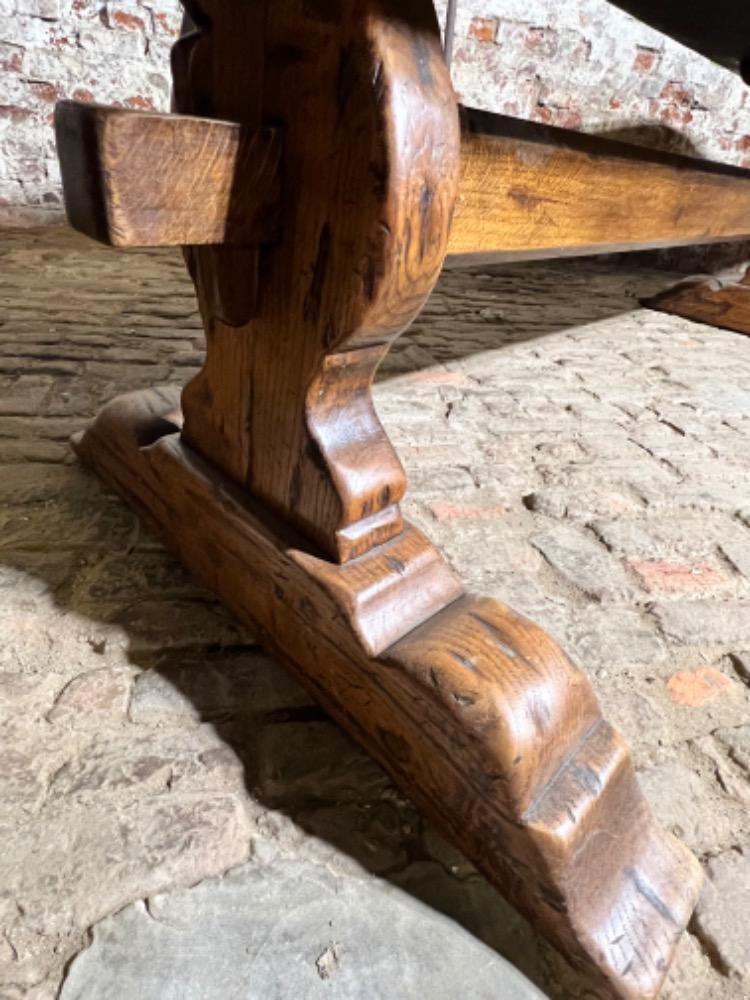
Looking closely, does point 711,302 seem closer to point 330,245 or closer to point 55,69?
point 330,245

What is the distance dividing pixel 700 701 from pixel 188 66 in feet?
2.94

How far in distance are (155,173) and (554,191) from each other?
0.50 metres

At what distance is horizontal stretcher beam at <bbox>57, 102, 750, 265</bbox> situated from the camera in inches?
18.9

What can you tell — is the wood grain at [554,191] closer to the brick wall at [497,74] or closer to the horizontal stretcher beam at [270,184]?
the horizontal stretcher beam at [270,184]

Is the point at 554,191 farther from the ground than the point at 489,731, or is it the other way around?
the point at 554,191

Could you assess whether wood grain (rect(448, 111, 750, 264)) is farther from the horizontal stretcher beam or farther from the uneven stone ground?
the uneven stone ground

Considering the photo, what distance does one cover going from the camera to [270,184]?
60 centimetres

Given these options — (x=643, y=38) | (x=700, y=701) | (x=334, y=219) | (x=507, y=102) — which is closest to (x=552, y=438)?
(x=700, y=701)

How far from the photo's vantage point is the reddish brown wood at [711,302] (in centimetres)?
255

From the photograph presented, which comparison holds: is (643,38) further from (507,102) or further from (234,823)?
(234,823)

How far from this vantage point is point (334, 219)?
0.58m

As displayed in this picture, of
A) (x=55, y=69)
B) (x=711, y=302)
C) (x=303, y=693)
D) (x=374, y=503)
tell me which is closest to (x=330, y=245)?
(x=374, y=503)

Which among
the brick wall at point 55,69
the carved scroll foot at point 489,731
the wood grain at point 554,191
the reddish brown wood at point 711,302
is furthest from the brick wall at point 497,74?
the carved scroll foot at point 489,731

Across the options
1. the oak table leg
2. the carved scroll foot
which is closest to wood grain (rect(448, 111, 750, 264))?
the oak table leg
